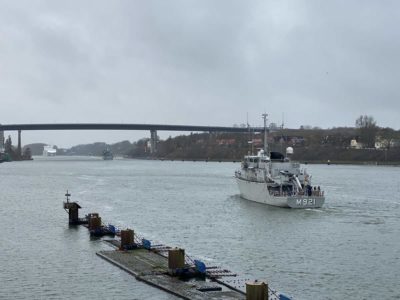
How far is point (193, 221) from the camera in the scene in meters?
53.8

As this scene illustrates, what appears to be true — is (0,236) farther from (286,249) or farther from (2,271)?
(286,249)

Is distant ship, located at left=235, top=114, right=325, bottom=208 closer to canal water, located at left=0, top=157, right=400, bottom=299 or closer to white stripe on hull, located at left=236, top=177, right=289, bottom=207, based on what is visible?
white stripe on hull, located at left=236, top=177, right=289, bottom=207

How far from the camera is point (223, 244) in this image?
41.3 metres

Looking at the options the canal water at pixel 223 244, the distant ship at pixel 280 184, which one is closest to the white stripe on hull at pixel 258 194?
the distant ship at pixel 280 184

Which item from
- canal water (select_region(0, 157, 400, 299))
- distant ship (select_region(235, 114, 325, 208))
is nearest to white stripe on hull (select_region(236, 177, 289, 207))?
distant ship (select_region(235, 114, 325, 208))

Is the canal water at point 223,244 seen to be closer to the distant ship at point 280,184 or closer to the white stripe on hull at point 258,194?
the white stripe on hull at point 258,194

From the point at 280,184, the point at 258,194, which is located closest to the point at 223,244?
the point at 280,184

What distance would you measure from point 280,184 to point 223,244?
24525 millimetres

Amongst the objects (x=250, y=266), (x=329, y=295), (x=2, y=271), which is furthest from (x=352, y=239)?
(x=2, y=271)

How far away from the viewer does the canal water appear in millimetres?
29344

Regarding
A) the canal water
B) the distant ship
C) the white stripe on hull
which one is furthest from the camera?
the white stripe on hull

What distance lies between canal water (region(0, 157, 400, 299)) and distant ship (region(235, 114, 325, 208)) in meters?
1.36

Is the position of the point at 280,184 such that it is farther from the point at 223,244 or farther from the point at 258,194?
the point at 223,244

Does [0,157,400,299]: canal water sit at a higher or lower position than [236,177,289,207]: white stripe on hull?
lower
